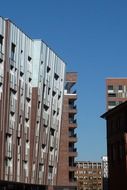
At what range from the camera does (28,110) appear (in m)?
61.4

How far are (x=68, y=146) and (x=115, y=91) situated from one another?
38.9m

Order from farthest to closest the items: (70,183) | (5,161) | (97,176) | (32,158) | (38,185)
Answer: (97,176) < (70,183) < (38,185) < (32,158) < (5,161)

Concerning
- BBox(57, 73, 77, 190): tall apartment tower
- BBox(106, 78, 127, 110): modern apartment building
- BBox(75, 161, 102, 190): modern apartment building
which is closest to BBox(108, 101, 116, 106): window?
BBox(106, 78, 127, 110): modern apartment building

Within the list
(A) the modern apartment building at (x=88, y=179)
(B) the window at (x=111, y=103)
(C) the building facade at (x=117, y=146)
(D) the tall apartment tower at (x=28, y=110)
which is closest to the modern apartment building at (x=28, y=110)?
(D) the tall apartment tower at (x=28, y=110)

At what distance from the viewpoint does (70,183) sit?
87.9 meters

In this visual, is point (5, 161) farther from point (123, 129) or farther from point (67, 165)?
point (67, 165)

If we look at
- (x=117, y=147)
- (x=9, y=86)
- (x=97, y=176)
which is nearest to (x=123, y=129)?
(x=117, y=147)

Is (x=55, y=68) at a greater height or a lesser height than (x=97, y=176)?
greater

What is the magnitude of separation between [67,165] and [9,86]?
124 ft

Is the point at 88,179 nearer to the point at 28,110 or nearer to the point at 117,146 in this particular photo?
the point at 117,146

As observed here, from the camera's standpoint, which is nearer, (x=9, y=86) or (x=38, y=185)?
(x=9, y=86)

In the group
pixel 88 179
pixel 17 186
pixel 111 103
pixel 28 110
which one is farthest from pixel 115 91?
pixel 88 179

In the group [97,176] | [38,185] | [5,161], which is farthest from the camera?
[97,176]

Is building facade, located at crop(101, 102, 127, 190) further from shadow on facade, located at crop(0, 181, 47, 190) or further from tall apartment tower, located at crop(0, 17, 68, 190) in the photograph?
shadow on facade, located at crop(0, 181, 47, 190)
